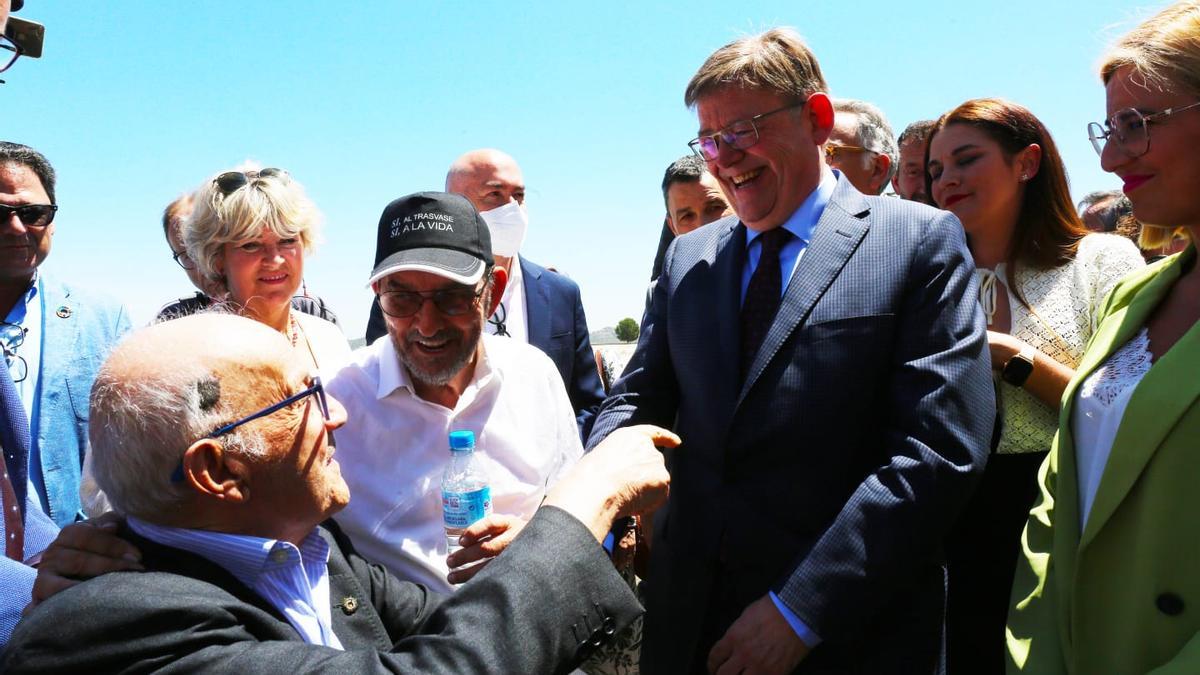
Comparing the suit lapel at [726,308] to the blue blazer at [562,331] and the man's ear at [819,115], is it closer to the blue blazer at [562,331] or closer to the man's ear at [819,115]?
the man's ear at [819,115]

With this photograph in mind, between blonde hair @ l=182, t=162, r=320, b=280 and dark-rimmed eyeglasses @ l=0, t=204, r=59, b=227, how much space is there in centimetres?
58

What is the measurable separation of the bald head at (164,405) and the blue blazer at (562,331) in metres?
2.44

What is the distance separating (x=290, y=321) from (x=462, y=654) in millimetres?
3016

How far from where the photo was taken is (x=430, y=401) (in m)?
2.82

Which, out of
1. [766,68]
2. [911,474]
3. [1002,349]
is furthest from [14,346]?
[1002,349]

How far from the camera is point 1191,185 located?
1.92 metres

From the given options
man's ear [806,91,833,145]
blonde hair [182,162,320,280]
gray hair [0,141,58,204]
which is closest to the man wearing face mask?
blonde hair [182,162,320,280]

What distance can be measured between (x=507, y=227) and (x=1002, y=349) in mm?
2991

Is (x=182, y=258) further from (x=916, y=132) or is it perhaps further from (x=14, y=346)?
(x=916, y=132)

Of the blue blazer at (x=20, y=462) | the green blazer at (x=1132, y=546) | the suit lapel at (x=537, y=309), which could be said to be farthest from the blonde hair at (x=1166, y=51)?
the blue blazer at (x=20, y=462)

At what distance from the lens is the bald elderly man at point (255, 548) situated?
1440mm

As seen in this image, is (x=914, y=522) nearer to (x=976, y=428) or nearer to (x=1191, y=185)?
(x=976, y=428)

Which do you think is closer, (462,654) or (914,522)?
(462,654)

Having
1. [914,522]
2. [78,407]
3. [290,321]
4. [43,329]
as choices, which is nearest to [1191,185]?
[914,522]
